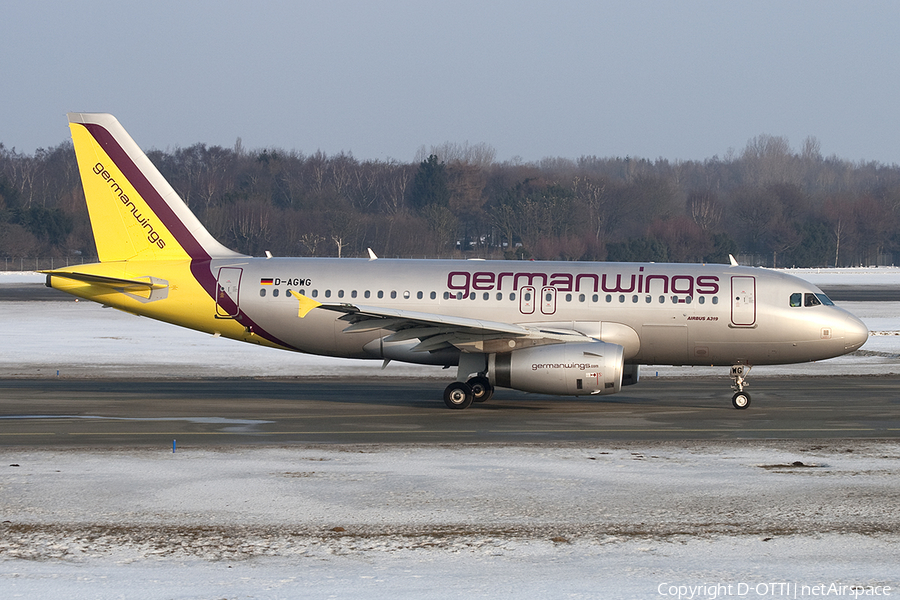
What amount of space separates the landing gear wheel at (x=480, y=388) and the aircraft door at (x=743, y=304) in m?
6.42

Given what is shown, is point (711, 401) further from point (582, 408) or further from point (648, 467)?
point (648, 467)

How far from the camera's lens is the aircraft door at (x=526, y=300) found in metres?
25.0

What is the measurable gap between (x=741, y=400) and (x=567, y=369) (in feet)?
15.6

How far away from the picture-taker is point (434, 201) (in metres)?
138

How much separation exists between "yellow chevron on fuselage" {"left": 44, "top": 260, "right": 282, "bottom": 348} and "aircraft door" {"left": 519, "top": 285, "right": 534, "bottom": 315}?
676 centimetres

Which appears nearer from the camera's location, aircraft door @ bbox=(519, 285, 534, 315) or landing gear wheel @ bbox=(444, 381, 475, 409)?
landing gear wheel @ bbox=(444, 381, 475, 409)

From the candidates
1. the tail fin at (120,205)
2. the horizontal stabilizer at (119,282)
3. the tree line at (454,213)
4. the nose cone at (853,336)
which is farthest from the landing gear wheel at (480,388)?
the tree line at (454,213)

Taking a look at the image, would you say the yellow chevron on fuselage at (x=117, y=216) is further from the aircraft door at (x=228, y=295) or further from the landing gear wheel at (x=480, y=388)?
the landing gear wheel at (x=480, y=388)

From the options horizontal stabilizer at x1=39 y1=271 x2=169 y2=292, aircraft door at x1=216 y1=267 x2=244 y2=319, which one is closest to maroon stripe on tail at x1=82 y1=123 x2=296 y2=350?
aircraft door at x1=216 y1=267 x2=244 y2=319

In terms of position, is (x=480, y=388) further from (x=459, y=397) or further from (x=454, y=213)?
(x=454, y=213)

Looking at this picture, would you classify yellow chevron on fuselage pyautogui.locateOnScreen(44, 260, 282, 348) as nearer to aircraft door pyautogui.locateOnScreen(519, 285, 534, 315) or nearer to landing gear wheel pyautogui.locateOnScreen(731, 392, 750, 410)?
aircraft door pyautogui.locateOnScreen(519, 285, 534, 315)

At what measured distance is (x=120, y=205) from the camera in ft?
87.0

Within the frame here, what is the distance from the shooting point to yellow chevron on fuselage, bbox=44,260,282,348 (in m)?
25.6

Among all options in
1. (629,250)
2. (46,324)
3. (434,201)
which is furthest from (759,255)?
(46,324)
